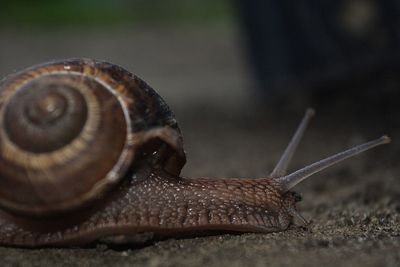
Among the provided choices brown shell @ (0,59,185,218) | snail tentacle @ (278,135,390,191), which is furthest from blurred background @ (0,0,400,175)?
Answer: brown shell @ (0,59,185,218)

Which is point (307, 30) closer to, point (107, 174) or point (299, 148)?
point (299, 148)

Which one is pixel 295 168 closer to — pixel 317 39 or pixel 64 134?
pixel 64 134

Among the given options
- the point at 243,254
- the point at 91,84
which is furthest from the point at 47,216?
the point at 243,254

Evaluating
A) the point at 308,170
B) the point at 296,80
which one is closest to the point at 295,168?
the point at 308,170

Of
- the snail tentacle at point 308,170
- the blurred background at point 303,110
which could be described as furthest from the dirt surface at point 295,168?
the snail tentacle at point 308,170

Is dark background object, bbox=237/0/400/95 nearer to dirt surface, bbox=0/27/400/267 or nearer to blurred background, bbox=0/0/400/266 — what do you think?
blurred background, bbox=0/0/400/266

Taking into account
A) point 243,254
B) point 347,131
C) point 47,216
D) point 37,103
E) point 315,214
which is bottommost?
point 347,131

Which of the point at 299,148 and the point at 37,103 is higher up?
the point at 37,103
